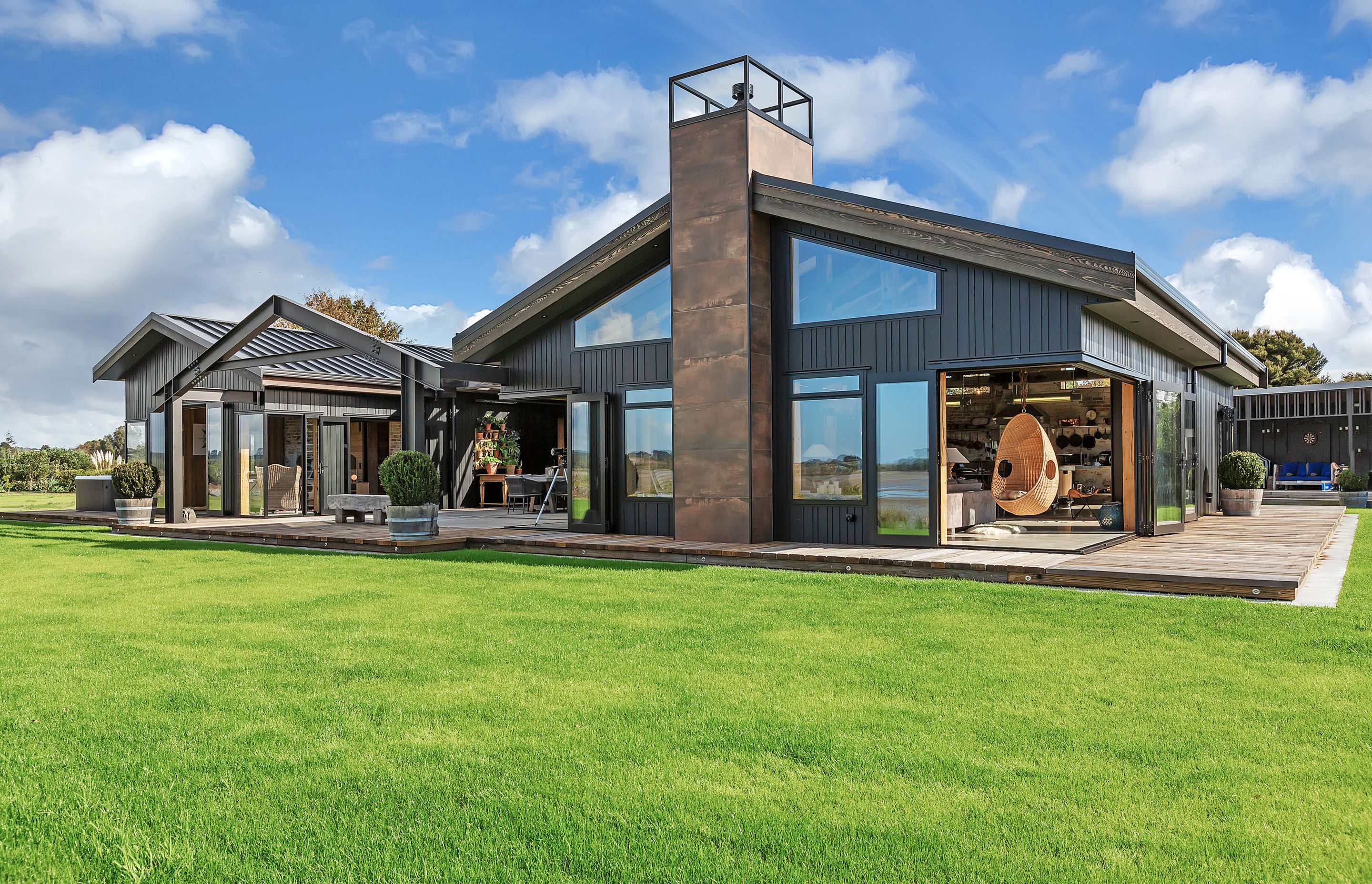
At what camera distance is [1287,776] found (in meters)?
3.22

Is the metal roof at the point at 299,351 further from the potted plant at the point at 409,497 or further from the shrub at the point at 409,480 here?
the potted plant at the point at 409,497

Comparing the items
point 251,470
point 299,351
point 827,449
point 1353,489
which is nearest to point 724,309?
point 827,449

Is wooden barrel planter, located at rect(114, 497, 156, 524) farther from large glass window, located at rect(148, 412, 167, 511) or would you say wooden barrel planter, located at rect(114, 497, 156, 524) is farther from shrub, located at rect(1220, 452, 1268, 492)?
shrub, located at rect(1220, 452, 1268, 492)

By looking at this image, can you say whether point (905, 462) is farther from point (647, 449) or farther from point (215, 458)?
point (215, 458)

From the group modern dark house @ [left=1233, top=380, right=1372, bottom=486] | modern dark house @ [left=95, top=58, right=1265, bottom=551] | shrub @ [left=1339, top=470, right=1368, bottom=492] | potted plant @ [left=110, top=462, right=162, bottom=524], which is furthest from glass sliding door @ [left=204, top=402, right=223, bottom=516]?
modern dark house @ [left=1233, top=380, right=1372, bottom=486]

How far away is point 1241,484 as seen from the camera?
49.9ft

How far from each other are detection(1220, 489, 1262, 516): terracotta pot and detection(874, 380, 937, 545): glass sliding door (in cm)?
843

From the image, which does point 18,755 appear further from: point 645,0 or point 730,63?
point 645,0

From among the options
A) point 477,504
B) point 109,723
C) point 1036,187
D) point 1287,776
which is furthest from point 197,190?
point 1287,776

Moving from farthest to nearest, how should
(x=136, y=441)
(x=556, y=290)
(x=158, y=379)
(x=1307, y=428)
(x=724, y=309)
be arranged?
(x=1307, y=428), (x=136, y=441), (x=158, y=379), (x=556, y=290), (x=724, y=309)

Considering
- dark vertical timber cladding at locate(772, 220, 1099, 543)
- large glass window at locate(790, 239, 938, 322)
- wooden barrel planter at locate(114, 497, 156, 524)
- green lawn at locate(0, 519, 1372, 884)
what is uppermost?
large glass window at locate(790, 239, 938, 322)

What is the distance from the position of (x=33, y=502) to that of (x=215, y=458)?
10105 millimetres

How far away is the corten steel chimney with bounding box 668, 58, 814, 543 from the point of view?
1023 centimetres

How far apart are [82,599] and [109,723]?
4.17 metres
